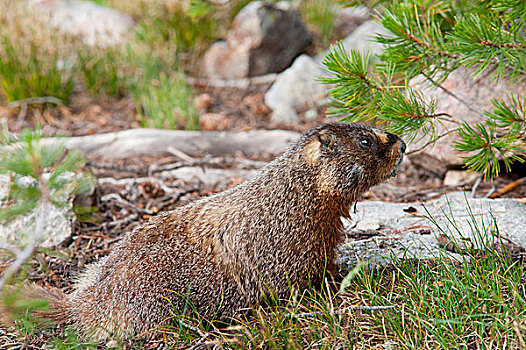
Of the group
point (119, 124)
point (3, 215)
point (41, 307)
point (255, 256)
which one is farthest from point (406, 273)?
point (119, 124)

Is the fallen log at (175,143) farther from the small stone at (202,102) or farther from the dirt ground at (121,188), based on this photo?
the small stone at (202,102)

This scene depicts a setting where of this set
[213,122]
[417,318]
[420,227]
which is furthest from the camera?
[213,122]

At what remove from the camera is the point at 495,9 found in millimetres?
3443

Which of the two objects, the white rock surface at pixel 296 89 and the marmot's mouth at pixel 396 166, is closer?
the marmot's mouth at pixel 396 166

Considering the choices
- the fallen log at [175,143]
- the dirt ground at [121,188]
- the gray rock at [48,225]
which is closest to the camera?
the dirt ground at [121,188]

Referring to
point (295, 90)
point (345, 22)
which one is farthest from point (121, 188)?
point (345, 22)

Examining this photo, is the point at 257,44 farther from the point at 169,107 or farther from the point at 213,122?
the point at 169,107

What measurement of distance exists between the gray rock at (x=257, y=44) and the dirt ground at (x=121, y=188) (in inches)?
44.5

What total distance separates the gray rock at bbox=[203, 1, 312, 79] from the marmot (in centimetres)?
570

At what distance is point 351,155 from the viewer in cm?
326

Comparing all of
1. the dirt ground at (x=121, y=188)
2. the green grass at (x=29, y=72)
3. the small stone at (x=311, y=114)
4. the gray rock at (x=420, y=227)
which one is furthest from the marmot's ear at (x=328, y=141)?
the green grass at (x=29, y=72)

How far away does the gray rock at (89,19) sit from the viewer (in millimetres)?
9406

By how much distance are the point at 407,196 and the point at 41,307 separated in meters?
3.50

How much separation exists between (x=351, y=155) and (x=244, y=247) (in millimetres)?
861
